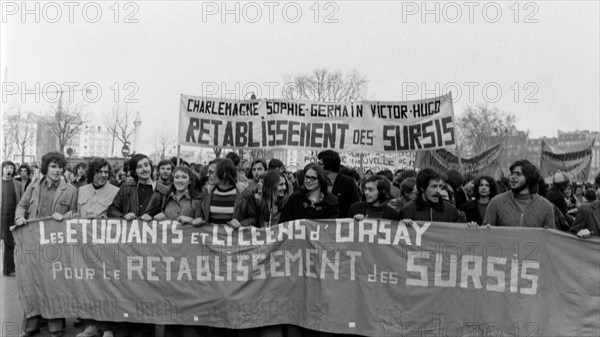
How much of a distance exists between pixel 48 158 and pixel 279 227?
10.4 feet

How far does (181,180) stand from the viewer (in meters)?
6.36

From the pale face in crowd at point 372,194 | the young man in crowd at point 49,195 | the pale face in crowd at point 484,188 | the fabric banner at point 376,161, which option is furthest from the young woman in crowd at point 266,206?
the fabric banner at point 376,161

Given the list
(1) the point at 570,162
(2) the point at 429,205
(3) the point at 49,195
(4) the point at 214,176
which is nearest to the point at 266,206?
(4) the point at 214,176

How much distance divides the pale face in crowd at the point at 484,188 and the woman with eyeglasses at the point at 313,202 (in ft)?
7.14

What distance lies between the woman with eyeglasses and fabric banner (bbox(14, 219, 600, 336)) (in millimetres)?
144

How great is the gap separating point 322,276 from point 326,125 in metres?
2.56

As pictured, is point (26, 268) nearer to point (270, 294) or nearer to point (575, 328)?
point (270, 294)

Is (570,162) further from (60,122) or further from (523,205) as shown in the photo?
(60,122)

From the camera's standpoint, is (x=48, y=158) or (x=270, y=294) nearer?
(x=270, y=294)

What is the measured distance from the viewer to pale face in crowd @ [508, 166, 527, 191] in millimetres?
5793

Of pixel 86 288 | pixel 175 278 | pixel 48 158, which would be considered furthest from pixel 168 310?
pixel 48 158

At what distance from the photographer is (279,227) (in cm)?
609

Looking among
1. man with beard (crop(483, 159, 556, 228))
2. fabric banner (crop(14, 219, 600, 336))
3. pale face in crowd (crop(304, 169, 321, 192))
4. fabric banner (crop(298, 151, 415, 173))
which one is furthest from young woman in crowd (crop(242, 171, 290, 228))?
fabric banner (crop(298, 151, 415, 173))

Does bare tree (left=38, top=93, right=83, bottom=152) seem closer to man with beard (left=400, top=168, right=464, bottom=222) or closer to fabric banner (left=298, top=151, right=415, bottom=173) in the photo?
fabric banner (left=298, top=151, right=415, bottom=173)
